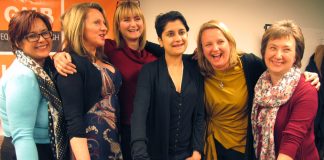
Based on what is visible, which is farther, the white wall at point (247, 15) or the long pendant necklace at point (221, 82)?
the white wall at point (247, 15)

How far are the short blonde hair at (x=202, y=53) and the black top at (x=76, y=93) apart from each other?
2.19 feet

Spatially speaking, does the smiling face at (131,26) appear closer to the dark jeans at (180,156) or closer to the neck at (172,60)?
the neck at (172,60)

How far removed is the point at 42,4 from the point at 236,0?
1.93 metres

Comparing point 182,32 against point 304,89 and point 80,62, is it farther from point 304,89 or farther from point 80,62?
point 304,89

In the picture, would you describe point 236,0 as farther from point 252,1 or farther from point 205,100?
point 205,100

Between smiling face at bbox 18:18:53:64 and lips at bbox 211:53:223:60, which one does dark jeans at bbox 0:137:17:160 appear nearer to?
smiling face at bbox 18:18:53:64

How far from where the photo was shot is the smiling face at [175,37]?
5.42ft

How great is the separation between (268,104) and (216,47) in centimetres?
42

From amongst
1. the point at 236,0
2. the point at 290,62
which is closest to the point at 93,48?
the point at 290,62

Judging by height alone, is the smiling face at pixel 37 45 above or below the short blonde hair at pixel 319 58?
above

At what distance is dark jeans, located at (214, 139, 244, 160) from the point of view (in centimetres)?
183

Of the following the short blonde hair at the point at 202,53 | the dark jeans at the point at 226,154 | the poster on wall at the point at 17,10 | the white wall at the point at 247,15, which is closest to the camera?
the short blonde hair at the point at 202,53

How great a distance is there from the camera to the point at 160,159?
1652 millimetres

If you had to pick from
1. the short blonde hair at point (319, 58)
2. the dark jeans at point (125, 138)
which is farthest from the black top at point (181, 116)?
the short blonde hair at point (319, 58)
